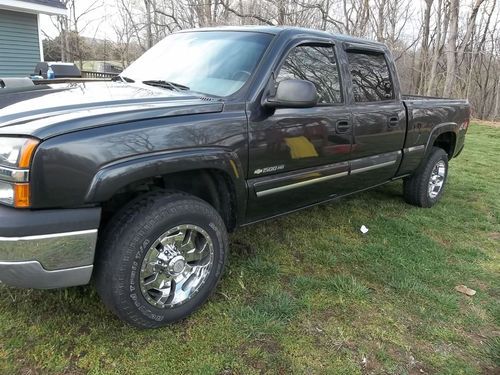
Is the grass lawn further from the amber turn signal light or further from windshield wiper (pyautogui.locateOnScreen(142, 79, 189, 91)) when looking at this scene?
windshield wiper (pyautogui.locateOnScreen(142, 79, 189, 91))

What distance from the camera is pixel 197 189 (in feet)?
9.75

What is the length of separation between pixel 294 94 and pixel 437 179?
3.48 metres

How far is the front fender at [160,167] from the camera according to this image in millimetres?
2189

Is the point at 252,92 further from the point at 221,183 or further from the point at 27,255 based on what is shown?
the point at 27,255


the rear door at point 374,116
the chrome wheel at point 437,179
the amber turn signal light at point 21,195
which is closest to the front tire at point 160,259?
the amber turn signal light at point 21,195

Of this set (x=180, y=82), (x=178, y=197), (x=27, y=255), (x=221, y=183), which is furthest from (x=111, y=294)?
(x=180, y=82)

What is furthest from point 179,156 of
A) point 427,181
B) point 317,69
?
point 427,181

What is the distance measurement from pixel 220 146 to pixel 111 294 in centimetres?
108

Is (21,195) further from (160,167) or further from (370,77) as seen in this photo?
(370,77)

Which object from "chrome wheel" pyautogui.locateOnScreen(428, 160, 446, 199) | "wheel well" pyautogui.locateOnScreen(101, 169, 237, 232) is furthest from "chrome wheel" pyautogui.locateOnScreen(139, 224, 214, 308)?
"chrome wheel" pyautogui.locateOnScreen(428, 160, 446, 199)

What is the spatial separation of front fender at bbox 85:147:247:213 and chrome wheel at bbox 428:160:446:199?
11.2ft

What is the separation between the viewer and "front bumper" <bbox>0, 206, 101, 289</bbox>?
2.05m

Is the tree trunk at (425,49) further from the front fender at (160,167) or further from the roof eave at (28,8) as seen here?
the front fender at (160,167)

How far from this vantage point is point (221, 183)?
2.93m
